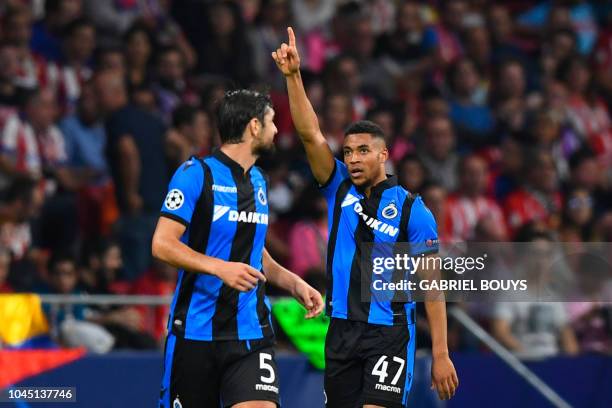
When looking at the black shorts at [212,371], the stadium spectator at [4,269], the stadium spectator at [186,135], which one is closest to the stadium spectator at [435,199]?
the stadium spectator at [186,135]

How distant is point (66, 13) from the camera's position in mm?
12539

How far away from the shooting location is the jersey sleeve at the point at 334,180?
756 centimetres

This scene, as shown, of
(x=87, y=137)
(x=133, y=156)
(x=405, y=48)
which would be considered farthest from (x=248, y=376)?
(x=405, y=48)

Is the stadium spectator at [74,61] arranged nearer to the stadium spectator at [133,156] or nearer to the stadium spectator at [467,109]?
the stadium spectator at [133,156]

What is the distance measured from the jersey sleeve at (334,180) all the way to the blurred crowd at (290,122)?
2893 millimetres

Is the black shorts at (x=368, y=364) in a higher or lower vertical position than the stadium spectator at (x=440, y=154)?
lower

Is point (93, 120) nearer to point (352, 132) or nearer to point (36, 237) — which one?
point (36, 237)

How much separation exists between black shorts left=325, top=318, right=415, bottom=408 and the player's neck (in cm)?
106

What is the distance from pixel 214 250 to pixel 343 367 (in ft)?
3.57

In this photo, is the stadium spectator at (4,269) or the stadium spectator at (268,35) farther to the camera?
the stadium spectator at (268,35)

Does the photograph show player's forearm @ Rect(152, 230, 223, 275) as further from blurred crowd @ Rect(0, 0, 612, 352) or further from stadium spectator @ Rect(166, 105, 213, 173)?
stadium spectator @ Rect(166, 105, 213, 173)

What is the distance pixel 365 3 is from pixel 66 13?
4365 millimetres

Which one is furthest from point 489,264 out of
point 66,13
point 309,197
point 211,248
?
point 66,13

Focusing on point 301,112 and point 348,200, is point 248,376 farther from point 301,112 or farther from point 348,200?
point 301,112
